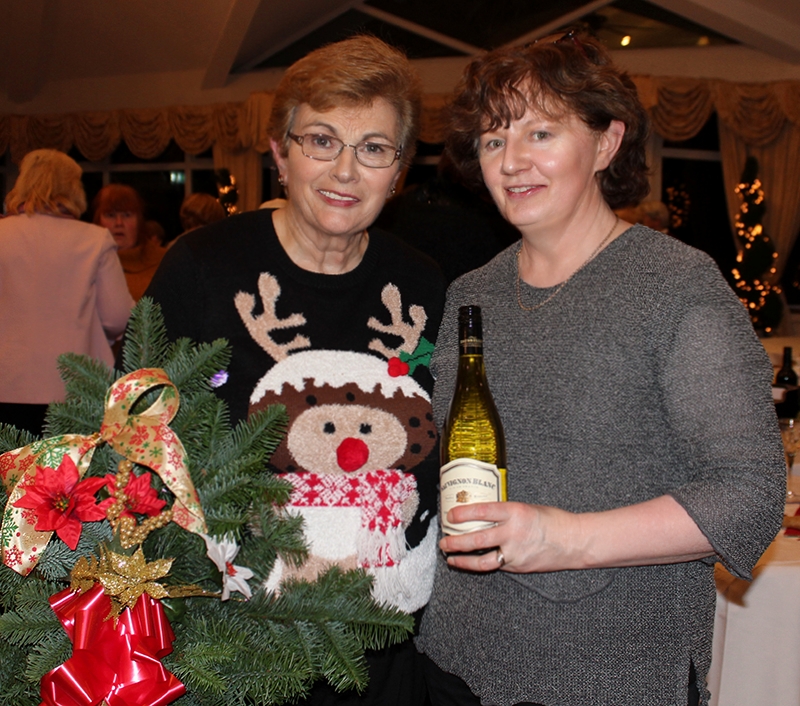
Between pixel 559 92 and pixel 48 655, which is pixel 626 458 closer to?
pixel 559 92

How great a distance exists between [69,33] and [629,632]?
943cm

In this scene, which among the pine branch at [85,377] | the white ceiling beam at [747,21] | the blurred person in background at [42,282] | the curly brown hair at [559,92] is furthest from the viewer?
the white ceiling beam at [747,21]

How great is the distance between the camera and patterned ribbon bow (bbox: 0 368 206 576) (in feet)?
3.00

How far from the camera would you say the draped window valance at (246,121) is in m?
7.90

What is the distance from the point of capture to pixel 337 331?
1.47m

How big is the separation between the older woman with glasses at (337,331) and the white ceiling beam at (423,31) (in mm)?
7618

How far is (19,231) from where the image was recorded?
10.0ft

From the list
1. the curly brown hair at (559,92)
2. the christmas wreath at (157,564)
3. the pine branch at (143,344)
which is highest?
the curly brown hair at (559,92)

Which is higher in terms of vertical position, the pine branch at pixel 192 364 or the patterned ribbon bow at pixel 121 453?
the pine branch at pixel 192 364

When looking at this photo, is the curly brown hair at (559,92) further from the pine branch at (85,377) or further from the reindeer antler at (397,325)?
the pine branch at (85,377)

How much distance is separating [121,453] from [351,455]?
50 centimetres

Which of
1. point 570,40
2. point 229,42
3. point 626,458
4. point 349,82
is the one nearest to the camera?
point 626,458

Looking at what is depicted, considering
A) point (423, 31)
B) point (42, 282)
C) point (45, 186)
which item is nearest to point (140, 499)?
point (42, 282)

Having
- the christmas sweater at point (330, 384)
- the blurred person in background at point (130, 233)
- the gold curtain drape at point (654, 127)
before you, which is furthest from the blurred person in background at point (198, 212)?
the gold curtain drape at point (654, 127)
